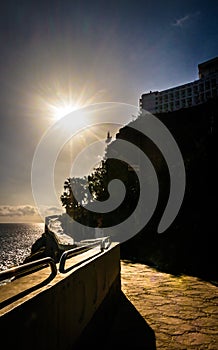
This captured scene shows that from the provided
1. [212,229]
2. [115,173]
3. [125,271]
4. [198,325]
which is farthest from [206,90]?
[198,325]

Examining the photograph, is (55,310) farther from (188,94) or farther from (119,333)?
(188,94)

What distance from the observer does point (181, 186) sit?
23.5m

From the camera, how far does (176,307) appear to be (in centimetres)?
568

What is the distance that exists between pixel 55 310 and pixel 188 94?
200 ft

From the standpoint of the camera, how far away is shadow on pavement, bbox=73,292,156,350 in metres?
3.58

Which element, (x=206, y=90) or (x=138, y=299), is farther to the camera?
(x=206, y=90)

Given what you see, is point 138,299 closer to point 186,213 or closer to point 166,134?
point 186,213

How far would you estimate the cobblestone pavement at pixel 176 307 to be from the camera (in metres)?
4.19

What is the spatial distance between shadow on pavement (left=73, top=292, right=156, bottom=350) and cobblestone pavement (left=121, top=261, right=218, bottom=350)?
0.17 metres

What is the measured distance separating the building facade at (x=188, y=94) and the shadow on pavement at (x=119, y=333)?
158ft

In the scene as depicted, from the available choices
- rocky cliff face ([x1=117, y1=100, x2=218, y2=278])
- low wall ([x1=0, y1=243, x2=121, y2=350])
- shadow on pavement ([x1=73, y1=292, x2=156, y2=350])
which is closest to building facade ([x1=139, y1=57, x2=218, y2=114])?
rocky cliff face ([x1=117, y1=100, x2=218, y2=278])

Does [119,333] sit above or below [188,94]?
below

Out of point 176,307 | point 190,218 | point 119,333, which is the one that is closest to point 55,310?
point 119,333

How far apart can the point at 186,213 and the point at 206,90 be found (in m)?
39.5
